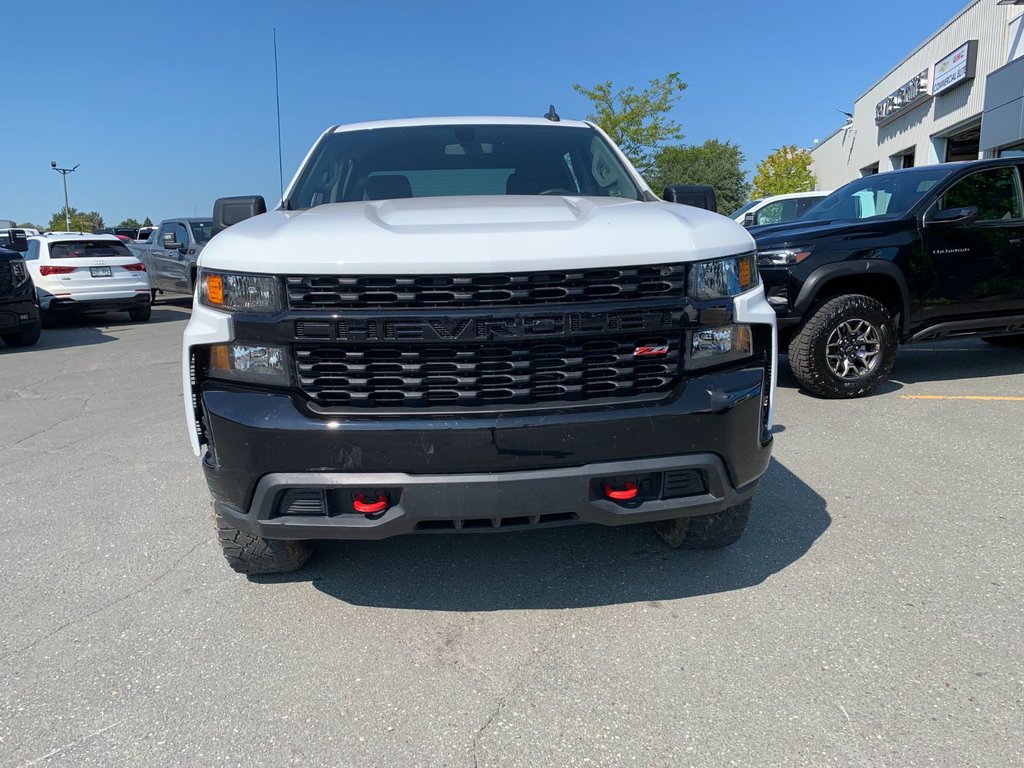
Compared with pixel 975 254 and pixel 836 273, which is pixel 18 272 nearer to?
pixel 836 273

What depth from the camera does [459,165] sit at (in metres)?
3.89

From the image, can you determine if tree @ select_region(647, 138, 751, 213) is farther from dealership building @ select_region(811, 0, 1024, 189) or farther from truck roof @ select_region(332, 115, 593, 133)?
truck roof @ select_region(332, 115, 593, 133)

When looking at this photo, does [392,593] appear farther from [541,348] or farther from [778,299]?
[778,299]

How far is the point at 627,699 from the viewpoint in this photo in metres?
2.28

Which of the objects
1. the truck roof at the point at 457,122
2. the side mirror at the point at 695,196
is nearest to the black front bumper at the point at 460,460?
the side mirror at the point at 695,196

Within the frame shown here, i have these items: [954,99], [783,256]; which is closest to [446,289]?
[783,256]

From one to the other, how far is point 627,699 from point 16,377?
8.46m

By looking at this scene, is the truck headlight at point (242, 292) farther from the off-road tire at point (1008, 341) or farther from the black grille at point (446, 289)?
the off-road tire at point (1008, 341)

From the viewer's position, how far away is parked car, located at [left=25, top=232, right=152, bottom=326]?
1254 cm

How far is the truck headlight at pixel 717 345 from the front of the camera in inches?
98.1

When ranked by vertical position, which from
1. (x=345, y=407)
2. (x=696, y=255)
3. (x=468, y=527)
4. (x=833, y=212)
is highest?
(x=833, y=212)

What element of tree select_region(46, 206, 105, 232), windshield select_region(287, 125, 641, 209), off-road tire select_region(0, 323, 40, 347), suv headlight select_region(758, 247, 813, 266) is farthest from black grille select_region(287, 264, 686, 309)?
tree select_region(46, 206, 105, 232)

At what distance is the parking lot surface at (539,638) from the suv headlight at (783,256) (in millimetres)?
2066

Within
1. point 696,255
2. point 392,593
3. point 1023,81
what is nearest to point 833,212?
point 696,255
